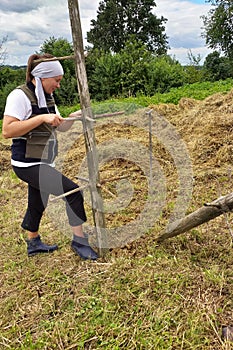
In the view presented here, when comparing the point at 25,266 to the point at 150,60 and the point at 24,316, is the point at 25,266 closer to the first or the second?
the point at 24,316

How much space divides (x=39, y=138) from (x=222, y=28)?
24528 mm

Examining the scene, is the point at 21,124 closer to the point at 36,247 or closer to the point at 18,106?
the point at 18,106

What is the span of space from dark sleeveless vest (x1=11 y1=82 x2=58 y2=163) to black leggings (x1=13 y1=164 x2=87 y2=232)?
7 cm

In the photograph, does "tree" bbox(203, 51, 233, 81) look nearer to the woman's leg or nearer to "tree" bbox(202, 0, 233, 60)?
"tree" bbox(202, 0, 233, 60)

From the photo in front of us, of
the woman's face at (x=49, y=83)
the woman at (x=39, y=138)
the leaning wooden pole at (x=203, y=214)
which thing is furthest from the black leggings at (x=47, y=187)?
the leaning wooden pole at (x=203, y=214)

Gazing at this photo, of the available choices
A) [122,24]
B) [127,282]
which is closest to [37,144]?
[127,282]

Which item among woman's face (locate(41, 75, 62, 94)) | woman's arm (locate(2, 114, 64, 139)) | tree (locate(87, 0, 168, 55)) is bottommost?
woman's arm (locate(2, 114, 64, 139))

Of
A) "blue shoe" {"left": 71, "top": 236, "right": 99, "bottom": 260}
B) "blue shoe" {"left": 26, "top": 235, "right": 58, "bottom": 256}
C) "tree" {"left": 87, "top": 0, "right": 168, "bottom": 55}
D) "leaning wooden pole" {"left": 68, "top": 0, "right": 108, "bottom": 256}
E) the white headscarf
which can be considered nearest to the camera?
"leaning wooden pole" {"left": 68, "top": 0, "right": 108, "bottom": 256}

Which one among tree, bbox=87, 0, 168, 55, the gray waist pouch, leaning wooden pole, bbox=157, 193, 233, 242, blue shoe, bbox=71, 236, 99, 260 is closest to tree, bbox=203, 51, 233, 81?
tree, bbox=87, 0, 168, 55

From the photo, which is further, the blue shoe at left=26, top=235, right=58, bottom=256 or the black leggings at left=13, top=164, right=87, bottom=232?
the blue shoe at left=26, top=235, right=58, bottom=256

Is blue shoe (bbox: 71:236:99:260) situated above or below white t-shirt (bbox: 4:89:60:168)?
below

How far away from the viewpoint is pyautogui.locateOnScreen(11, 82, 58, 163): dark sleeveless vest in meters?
2.27

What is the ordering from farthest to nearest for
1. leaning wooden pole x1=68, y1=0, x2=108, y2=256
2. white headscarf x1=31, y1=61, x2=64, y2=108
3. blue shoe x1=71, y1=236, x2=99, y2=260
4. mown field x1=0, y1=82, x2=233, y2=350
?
blue shoe x1=71, y1=236, x2=99, y2=260, white headscarf x1=31, y1=61, x2=64, y2=108, leaning wooden pole x1=68, y1=0, x2=108, y2=256, mown field x1=0, y1=82, x2=233, y2=350

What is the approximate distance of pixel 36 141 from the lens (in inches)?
90.7
